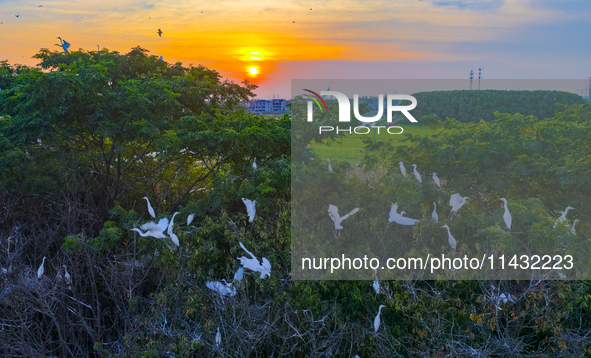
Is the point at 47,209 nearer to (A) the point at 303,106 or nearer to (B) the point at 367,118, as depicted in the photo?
(A) the point at 303,106

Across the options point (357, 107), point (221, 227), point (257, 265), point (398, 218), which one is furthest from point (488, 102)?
point (257, 265)

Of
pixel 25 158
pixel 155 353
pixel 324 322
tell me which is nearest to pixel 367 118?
pixel 324 322

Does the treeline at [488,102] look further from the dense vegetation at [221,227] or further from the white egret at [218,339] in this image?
the white egret at [218,339]

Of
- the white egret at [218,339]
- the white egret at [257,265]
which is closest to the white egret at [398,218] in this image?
the white egret at [257,265]

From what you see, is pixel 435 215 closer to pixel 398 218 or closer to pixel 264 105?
pixel 398 218

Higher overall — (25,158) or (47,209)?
Answer: (25,158)

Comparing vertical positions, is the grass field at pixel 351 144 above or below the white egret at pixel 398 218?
above
